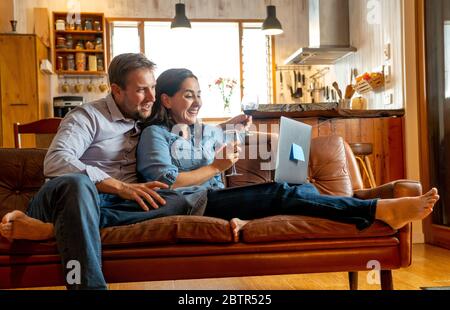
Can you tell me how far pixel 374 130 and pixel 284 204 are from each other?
2.01 metres

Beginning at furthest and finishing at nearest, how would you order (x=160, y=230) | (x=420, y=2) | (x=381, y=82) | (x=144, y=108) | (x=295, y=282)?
(x=381, y=82) < (x=420, y=2) < (x=295, y=282) < (x=144, y=108) < (x=160, y=230)

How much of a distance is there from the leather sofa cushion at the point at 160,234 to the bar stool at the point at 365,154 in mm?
1773

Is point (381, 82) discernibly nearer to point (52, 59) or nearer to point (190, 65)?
point (190, 65)

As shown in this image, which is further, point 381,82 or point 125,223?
point 381,82

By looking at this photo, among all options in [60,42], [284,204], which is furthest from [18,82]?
[284,204]

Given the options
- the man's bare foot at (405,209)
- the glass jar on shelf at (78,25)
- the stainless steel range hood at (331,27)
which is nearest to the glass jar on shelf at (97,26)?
the glass jar on shelf at (78,25)

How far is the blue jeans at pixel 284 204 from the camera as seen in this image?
1.80 metres

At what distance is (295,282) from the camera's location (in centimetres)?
251

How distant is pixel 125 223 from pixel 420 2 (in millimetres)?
2873

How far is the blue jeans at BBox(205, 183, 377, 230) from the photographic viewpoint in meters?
1.80

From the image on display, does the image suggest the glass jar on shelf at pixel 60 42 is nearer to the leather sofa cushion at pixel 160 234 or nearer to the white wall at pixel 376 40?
the white wall at pixel 376 40

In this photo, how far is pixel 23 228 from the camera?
5.37 feet
